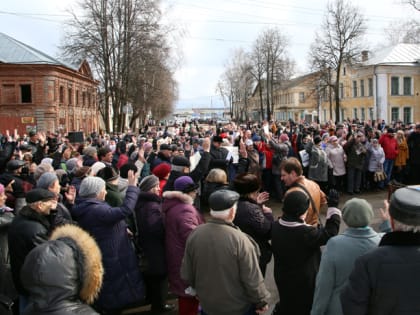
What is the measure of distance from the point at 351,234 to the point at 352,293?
2.70 feet

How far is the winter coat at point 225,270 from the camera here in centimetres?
351

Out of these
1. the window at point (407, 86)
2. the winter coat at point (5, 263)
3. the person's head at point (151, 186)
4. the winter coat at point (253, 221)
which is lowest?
the winter coat at point (5, 263)

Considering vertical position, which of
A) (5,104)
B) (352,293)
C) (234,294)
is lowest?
(234,294)

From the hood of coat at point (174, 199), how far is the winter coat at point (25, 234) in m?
1.26

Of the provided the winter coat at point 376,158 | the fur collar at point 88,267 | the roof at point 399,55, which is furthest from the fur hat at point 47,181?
the roof at point 399,55

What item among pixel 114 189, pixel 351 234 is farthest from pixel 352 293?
pixel 114 189

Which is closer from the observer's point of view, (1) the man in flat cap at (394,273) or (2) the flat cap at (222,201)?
(1) the man in flat cap at (394,273)

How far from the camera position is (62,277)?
7.59ft

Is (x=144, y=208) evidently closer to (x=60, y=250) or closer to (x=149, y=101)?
(x=60, y=250)

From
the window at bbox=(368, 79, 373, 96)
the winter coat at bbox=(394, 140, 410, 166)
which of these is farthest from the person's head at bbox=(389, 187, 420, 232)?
the window at bbox=(368, 79, 373, 96)

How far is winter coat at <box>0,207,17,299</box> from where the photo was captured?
426cm

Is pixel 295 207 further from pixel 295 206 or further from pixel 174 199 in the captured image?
pixel 174 199

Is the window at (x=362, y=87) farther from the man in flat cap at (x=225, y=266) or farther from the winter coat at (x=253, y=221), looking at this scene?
the man in flat cap at (x=225, y=266)

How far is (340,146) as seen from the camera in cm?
1180
